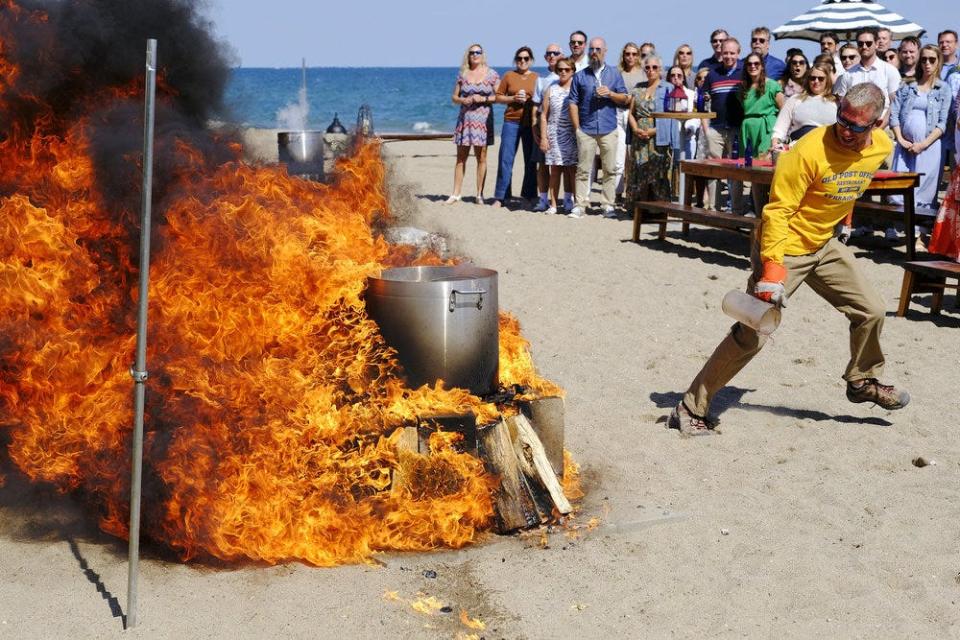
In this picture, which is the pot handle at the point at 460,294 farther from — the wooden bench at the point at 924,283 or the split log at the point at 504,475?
the wooden bench at the point at 924,283

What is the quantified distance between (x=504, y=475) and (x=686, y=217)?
7801mm

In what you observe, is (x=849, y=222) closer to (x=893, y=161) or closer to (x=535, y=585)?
(x=893, y=161)

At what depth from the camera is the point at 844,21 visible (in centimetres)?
1609

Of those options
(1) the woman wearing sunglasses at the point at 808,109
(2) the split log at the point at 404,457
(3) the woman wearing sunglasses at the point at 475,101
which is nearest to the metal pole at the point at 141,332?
(2) the split log at the point at 404,457

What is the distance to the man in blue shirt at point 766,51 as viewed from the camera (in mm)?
13922

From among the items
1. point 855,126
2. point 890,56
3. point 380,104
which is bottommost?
point 855,126

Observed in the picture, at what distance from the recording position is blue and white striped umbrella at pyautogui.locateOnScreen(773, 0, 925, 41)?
629 inches

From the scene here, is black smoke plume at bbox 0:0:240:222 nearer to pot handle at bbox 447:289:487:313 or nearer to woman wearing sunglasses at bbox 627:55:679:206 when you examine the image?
pot handle at bbox 447:289:487:313

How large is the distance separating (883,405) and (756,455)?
114 cm

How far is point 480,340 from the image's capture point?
16.7 feet

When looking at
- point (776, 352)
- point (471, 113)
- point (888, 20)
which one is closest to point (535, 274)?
point (776, 352)

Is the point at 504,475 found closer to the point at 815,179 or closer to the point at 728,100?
the point at 815,179

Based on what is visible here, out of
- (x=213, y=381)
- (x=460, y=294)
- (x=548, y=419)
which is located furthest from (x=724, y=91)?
(x=213, y=381)

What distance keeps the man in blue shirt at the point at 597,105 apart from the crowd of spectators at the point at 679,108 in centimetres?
1
